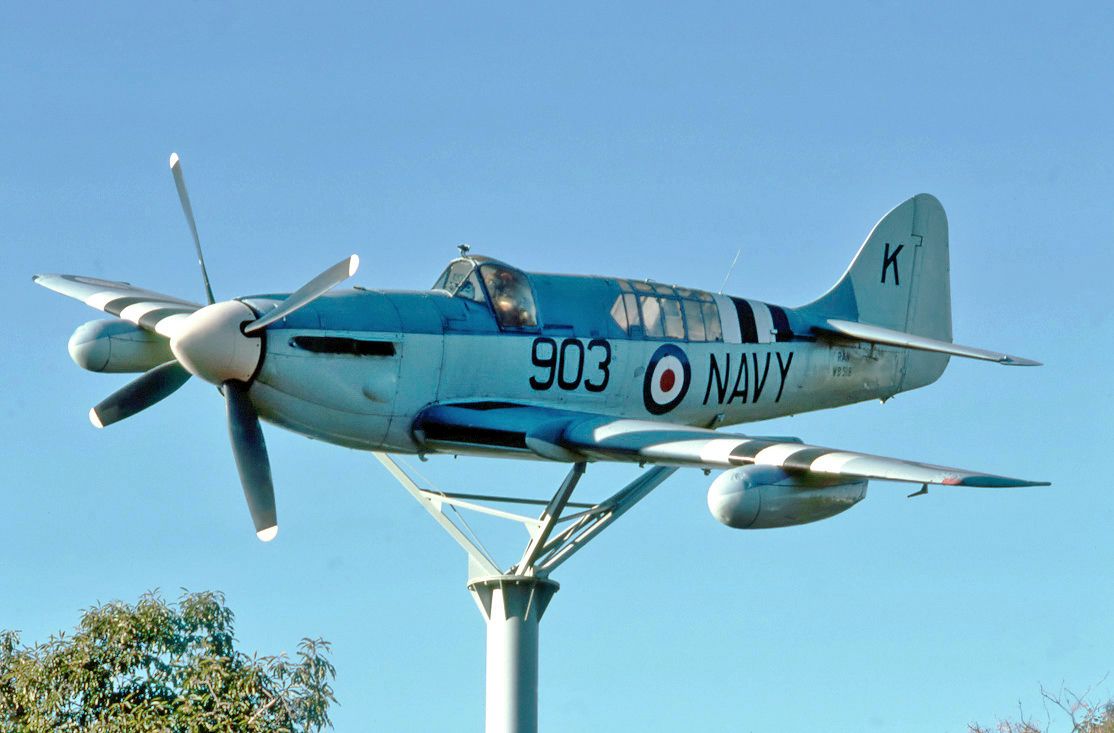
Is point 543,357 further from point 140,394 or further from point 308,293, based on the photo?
point 140,394

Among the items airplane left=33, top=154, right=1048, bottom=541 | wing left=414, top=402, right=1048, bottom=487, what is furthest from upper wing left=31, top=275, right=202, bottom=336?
wing left=414, top=402, right=1048, bottom=487

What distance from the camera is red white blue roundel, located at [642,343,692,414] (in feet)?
98.3

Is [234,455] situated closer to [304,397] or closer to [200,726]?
[304,397]

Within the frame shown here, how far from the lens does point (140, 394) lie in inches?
1118

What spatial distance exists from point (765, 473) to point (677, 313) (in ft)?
21.5

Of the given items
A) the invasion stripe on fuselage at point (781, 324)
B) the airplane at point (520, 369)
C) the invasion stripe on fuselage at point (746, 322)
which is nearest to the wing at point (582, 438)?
the airplane at point (520, 369)

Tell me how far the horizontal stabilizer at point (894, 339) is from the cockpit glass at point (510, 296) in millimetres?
6789

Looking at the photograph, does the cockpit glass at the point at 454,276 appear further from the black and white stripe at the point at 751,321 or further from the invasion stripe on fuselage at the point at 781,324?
the invasion stripe on fuselage at the point at 781,324

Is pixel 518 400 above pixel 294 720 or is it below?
above

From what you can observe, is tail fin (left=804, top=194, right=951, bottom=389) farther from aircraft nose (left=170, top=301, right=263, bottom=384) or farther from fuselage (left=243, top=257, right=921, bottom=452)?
aircraft nose (left=170, top=301, right=263, bottom=384)

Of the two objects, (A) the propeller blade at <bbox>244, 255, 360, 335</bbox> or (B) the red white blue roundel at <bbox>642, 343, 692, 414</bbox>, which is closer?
(A) the propeller blade at <bbox>244, 255, 360, 335</bbox>

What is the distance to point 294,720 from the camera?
30.3 metres

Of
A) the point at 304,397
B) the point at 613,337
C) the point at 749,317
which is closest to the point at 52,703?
the point at 304,397

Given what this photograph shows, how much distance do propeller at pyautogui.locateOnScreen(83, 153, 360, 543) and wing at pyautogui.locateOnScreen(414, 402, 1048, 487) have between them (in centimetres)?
243
